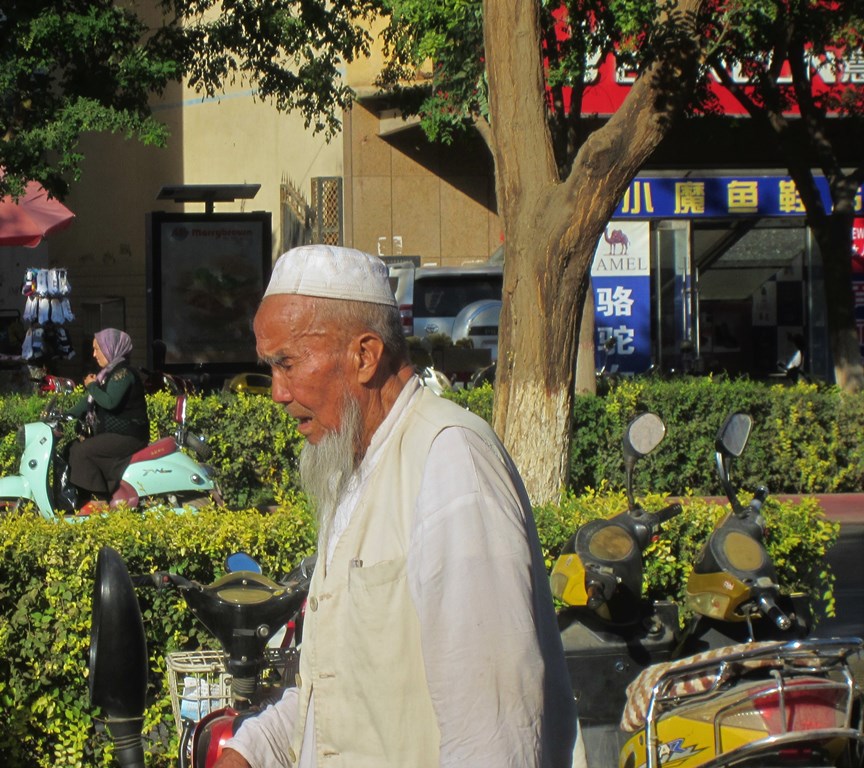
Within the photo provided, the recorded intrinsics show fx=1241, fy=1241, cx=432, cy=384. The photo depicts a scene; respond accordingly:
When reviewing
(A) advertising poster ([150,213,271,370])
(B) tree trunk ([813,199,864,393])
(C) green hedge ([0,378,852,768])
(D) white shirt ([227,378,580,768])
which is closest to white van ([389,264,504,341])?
(A) advertising poster ([150,213,271,370])

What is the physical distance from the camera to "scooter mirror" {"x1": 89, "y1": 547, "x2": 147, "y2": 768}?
2.45 metres

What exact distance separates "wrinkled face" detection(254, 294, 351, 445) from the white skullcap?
0.08ft

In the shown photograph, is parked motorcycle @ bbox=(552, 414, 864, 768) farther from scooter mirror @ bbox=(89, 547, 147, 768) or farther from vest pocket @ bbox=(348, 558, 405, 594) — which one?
vest pocket @ bbox=(348, 558, 405, 594)

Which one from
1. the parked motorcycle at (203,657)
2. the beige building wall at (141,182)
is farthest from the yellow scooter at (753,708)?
the beige building wall at (141,182)

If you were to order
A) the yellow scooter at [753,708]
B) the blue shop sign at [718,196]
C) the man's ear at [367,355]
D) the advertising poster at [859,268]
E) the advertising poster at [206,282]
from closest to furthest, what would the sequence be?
the man's ear at [367,355]
the yellow scooter at [753,708]
the advertising poster at [206,282]
the blue shop sign at [718,196]
the advertising poster at [859,268]

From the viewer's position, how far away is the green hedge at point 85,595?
4.47 m

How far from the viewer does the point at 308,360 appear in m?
2.09

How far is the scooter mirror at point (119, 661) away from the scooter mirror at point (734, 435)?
6.85 ft

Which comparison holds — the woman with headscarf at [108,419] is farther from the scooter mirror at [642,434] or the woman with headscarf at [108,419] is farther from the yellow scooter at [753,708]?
the yellow scooter at [753,708]

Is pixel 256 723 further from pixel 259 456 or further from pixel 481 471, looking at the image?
Answer: pixel 259 456

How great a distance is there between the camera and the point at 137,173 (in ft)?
103

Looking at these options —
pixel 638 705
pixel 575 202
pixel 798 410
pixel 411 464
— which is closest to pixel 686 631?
pixel 638 705

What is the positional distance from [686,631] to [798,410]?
373 inches

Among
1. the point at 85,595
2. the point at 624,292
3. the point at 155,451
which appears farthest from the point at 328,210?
the point at 85,595
